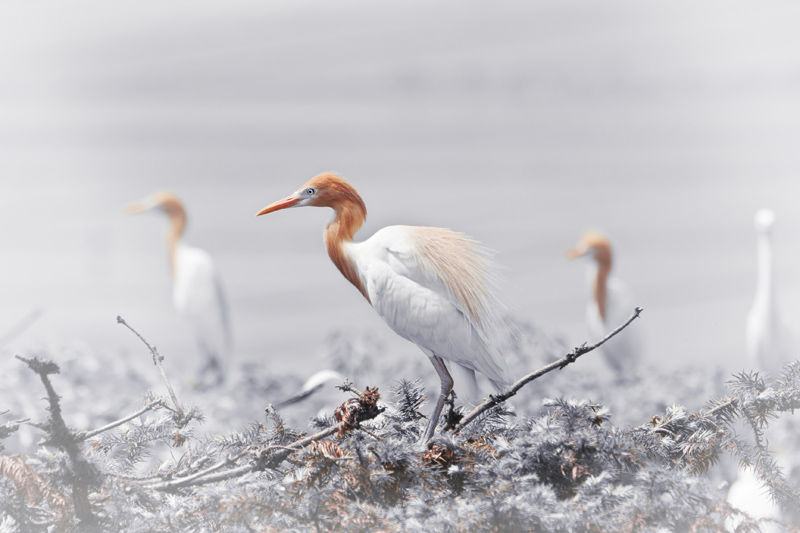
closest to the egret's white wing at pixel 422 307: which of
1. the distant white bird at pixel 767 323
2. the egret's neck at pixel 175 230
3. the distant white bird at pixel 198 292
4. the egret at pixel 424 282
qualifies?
the egret at pixel 424 282

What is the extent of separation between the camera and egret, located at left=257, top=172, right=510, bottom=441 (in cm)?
64

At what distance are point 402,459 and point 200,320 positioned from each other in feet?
5.98

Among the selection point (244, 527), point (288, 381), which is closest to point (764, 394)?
point (244, 527)

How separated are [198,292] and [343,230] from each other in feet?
5.27

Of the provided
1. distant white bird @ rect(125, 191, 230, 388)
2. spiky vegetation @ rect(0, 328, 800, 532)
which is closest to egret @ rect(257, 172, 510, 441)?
spiky vegetation @ rect(0, 328, 800, 532)

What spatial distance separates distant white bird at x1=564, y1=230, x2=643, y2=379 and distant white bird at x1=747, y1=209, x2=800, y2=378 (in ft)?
1.54

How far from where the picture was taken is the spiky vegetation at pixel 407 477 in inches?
15.6

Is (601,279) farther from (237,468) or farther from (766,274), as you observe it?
(237,468)

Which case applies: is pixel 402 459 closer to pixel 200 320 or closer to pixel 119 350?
pixel 119 350

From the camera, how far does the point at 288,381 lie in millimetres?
1649

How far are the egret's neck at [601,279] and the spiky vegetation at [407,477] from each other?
155 centimetres

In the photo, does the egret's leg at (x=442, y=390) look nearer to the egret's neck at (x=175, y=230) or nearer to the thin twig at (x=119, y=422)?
the thin twig at (x=119, y=422)

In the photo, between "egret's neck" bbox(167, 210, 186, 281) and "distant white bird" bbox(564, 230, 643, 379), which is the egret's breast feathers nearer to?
"distant white bird" bbox(564, 230, 643, 379)

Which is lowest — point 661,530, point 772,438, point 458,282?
point 772,438
